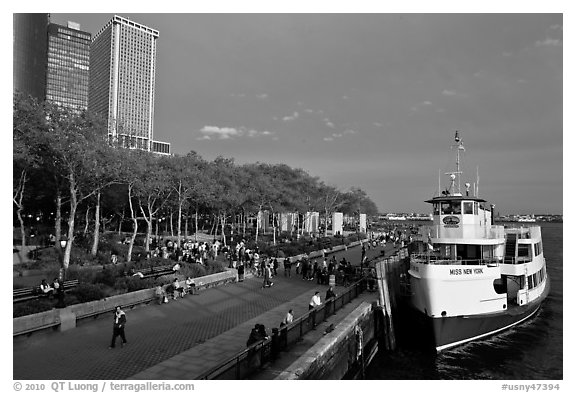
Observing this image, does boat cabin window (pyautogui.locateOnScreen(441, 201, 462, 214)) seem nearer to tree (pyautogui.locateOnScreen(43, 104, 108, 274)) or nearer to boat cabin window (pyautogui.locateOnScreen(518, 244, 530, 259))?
boat cabin window (pyautogui.locateOnScreen(518, 244, 530, 259))

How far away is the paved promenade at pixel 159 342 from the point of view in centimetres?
1307

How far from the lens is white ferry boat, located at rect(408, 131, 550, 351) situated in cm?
2158

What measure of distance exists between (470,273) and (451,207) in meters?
5.62

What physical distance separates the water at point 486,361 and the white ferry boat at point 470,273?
26.7 inches

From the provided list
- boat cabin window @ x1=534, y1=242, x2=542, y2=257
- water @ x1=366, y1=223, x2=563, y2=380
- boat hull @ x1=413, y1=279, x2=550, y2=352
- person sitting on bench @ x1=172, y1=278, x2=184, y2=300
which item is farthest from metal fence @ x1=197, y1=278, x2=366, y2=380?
boat cabin window @ x1=534, y1=242, x2=542, y2=257

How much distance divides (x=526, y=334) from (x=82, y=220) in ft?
196

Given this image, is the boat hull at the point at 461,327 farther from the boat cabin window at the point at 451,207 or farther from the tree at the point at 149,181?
the tree at the point at 149,181

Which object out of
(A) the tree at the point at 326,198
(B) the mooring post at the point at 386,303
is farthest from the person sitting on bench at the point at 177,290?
(A) the tree at the point at 326,198

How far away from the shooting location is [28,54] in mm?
194375
